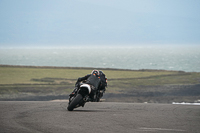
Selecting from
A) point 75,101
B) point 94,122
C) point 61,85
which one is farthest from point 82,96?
point 61,85

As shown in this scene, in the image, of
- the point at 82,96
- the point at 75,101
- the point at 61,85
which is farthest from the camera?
the point at 61,85

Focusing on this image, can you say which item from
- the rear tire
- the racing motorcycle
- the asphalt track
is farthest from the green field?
the asphalt track

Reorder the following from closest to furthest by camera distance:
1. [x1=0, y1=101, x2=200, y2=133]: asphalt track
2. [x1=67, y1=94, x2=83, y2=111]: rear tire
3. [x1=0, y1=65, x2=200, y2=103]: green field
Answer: [x1=0, y1=101, x2=200, y2=133]: asphalt track → [x1=67, y1=94, x2=83, y2=111]: rear tire → [x1=0, y1=65, x2=200, y2=103]: green field

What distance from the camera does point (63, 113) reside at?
10.6 metres

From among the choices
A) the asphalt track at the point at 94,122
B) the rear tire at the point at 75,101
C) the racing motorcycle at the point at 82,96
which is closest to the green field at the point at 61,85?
the racing motorcycle at the point at 82,96

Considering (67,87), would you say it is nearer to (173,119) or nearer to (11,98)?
(11,98)

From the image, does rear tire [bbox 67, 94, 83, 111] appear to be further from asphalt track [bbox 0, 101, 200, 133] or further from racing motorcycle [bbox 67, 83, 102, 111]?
asphalt track [bbox 0, 101, 200, 133]

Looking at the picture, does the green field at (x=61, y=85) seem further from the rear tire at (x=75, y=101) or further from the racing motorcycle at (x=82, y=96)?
the rear tire at (x=75, y=101)

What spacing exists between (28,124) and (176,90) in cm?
2213

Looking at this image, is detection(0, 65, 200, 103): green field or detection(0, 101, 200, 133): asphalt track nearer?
detection(0, 101, 200, 133): asphalt track

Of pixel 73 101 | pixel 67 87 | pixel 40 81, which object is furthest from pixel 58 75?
pixel 73 101

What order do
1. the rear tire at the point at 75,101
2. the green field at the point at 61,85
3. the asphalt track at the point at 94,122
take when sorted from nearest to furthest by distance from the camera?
the asphalt track at the point at 94,122 < the rear tire at the point at 75,101 < the green field at the point at 61,85

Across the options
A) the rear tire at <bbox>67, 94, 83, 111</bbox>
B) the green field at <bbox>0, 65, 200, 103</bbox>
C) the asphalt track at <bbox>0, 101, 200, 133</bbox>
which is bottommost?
the green field at <bbox>0, 65, 200, 103</bbox>

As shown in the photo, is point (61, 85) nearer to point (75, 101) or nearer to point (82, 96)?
point (82, 96)
